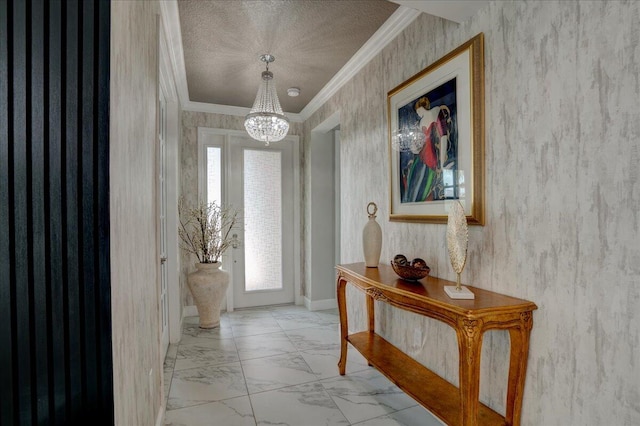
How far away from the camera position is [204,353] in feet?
9.64

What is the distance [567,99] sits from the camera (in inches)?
50.3

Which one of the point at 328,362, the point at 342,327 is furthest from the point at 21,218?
the point at 328,362

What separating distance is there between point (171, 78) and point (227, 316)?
112 inches

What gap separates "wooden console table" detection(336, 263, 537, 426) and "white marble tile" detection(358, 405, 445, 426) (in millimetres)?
294

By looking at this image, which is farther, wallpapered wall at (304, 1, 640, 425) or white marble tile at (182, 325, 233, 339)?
white marble tile at (182, 325, 233, 339)

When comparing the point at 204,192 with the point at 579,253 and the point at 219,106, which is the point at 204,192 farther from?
the point at 579,253

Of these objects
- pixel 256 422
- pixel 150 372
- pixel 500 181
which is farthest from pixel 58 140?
pixel 256 422

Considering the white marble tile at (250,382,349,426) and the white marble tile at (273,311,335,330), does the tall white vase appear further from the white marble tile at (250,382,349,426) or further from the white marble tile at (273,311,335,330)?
the white marble tile at (273,311,335,330)

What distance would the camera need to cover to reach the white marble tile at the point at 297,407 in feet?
6.35

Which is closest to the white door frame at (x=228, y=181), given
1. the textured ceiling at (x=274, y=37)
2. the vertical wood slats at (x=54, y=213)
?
the textured ceiling at (x=274, y=37)

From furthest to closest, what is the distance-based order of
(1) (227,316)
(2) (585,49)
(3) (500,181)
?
(1) (227,316)
(3) (500,181)
(2) (585,49)

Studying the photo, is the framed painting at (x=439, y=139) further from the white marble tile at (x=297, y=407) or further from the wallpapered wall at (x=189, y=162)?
the wallpapered wall at (x=189, y=162)

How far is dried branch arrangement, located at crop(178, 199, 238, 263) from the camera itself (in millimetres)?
3619

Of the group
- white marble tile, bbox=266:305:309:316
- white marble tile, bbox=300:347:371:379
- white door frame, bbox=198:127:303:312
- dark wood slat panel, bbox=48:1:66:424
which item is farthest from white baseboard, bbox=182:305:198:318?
dark wood slat panel, bbox=48:1:66:424
